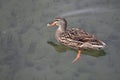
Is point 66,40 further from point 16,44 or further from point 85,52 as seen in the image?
point 16,44

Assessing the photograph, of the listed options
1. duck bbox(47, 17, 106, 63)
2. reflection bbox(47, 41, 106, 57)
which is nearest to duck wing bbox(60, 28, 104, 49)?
duck bbox(47, 17, 106, 63)

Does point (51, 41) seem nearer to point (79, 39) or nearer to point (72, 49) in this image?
point (72, 49)

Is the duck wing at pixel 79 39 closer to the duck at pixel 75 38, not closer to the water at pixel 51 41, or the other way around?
the duck at pixel 75 38

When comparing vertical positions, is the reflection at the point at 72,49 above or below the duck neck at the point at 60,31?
below

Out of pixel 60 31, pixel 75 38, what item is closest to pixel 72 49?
pixel 75 38

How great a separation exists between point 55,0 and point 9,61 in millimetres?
2307

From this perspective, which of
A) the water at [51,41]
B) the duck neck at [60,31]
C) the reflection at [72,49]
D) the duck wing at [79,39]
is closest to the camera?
the water at [51,41]

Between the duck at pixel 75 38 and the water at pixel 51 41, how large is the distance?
6.2 inches

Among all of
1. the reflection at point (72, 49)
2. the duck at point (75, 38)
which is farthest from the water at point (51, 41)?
the duck at point (75, 38)

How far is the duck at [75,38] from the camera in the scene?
23.2ft

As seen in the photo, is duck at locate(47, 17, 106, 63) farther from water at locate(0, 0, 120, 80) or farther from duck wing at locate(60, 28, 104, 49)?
water at locate(0, 0, 120, 80)

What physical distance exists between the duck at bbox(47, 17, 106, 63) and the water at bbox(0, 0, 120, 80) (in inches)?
6.2

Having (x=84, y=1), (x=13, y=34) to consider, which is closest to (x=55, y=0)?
(x=84, y=1)

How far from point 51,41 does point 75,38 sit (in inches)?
24.6
